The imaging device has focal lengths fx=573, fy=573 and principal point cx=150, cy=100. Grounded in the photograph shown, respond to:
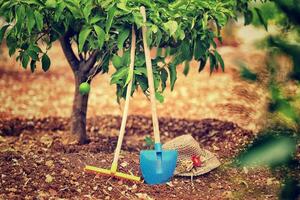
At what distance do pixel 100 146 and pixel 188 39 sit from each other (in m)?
1.16

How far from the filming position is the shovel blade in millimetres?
3715

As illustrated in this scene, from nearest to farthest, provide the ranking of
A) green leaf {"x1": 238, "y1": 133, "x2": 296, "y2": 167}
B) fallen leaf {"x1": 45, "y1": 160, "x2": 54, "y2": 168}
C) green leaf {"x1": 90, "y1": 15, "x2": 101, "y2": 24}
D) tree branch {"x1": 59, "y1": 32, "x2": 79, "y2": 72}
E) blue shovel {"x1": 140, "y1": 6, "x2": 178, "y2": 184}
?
green leaf {"x1": 238, "y1": 133, "x2": 296, "y2": 167} < green leaf {"x1": 90, "y1": 15, "x2": 101, "y2": 24} < blue shovel {"x1": 140, "y1": 6, "x2": 178, "y2": 184} < fallen leaf {"x1": 45, "y1": 160, "x2": 54, "y2": 168} < tree branch {"x1": 59, "y1": 32, "x2": 79, "y2": 72}

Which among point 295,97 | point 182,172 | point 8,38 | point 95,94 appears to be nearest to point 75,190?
point 182,172

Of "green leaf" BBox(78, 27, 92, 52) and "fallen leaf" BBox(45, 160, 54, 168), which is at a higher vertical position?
"green leaf" BBox(78, 27, 92, 52)

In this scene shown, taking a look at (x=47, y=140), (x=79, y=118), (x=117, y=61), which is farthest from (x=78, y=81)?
(x=117, y=61)

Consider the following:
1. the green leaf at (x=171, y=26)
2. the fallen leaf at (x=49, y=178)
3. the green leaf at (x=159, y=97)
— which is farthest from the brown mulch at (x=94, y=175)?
the green leaf at (x=171, y=26)

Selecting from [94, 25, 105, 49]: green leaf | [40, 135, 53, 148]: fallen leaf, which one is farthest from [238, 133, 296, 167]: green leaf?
[40, 135, 53, 148]: fallen leaf

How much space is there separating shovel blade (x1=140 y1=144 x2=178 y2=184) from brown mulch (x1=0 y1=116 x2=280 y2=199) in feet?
0.18

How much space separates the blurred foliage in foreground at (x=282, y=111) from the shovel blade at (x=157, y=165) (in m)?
2.30

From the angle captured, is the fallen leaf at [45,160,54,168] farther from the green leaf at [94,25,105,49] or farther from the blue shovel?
the green leaf at [94,25,105,49]

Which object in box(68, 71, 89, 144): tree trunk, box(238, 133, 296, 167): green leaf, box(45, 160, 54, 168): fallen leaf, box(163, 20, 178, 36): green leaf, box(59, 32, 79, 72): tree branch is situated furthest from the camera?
box(68, 71, 89, 144): tree trunk

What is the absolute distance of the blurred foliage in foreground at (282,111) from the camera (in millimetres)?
1364

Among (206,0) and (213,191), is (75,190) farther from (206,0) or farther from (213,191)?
(206,0)

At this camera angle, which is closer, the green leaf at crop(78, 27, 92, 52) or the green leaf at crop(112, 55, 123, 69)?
the green leaf at crop(78, 27, 92, 52)
